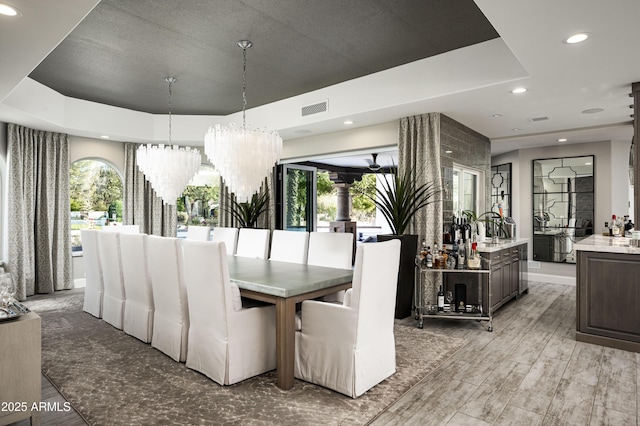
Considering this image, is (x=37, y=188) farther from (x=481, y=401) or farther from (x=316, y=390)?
(x=481, y=401)

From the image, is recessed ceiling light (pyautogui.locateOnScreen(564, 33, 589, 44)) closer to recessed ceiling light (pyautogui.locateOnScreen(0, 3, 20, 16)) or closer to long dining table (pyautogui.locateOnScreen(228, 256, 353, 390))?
long dining table (pyautogui.locateOnScreen(228, 256, 353, 390))

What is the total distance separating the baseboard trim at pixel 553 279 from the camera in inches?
256

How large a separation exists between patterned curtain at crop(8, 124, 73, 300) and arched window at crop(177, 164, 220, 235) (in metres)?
2.06

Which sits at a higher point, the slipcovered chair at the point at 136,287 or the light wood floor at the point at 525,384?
the slipcovered chair at the point at 136,287

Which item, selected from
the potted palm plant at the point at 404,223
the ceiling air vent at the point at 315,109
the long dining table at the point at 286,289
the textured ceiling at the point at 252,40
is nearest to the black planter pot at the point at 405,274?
the potted palm plant at the point at 404,223

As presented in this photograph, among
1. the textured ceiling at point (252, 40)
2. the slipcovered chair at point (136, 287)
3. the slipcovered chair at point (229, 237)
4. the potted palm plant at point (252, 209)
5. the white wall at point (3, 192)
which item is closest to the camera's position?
the textured ceiling at point (252, 40)

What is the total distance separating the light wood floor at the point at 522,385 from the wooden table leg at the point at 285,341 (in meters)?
0.69

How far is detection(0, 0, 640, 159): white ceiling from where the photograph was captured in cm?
238

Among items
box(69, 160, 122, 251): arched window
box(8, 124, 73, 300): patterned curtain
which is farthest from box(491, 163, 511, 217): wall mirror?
box(8, 124, 73, 300): patterned curtain

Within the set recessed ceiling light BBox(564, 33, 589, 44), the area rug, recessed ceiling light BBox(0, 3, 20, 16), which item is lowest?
the area rug

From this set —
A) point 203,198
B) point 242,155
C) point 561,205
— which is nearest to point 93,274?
point 242,155

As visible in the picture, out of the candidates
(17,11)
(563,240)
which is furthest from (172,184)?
(563,240)

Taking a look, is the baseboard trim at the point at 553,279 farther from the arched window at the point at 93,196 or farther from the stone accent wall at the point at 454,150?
the arched window at the point at 93,196

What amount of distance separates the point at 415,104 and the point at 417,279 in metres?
1.99
